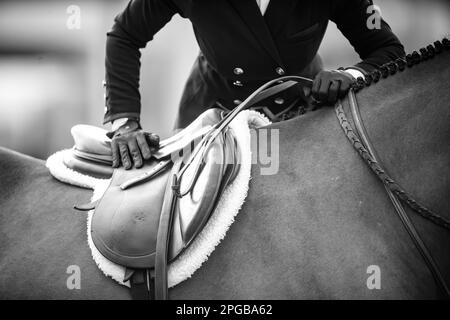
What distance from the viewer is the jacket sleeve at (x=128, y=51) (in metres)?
2.12

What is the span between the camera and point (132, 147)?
1.83 meters

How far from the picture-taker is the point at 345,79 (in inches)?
64.9

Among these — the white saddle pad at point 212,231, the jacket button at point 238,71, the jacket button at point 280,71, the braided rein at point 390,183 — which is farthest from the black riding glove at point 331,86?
the jacket button at point 238,71

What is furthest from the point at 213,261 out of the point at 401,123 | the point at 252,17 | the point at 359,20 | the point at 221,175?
the point at 359,20

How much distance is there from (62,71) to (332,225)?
24.7 ft

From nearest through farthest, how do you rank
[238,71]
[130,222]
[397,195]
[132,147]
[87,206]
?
[397,195]
[130,222]
[87,206]
[132,147]
[238,71]

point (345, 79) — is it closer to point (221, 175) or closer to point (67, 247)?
point (221, 175)

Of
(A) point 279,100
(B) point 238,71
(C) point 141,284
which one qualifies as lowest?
(C) point 141,284

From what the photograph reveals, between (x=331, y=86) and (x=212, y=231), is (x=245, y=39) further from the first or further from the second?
(x=212, y=231)

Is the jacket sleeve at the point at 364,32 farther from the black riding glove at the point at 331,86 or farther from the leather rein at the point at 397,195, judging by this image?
the leather rein at the point at 397,195

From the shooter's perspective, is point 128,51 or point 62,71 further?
point 62,71

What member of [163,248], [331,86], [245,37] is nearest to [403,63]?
[331,86]

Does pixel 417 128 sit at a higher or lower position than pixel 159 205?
higher

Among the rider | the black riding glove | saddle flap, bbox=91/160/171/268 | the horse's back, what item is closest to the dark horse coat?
the rider
